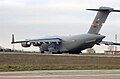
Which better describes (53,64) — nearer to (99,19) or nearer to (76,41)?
(76,41)

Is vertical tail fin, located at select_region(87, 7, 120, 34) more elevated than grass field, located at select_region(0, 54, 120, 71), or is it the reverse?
vertical tail fin, located at select_region(87, 7, 120, 34)

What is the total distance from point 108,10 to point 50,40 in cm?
1471

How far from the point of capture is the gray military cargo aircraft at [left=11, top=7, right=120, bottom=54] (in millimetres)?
81562

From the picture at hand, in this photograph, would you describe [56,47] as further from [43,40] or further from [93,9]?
[93,9]

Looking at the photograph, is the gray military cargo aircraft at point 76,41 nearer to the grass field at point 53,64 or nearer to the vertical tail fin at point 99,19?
the vertical tail fin at point 99,19

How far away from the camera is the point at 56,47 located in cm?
8912

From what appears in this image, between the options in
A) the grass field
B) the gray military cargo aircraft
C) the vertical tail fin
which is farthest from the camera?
the vertical tail fin

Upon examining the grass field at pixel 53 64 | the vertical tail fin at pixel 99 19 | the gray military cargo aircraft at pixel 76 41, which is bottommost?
the grass field at pixel 53 64

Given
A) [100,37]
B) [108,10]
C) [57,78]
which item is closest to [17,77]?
[57,78]

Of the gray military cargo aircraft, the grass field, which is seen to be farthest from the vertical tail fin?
the grass field

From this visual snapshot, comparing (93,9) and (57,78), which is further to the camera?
(93,9)

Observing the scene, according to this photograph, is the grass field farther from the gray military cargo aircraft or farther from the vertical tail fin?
the vertical tail fin

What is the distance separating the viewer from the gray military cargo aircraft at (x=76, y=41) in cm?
8156

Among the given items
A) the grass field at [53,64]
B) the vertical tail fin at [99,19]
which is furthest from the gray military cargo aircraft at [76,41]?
the grass field at [53,64]
